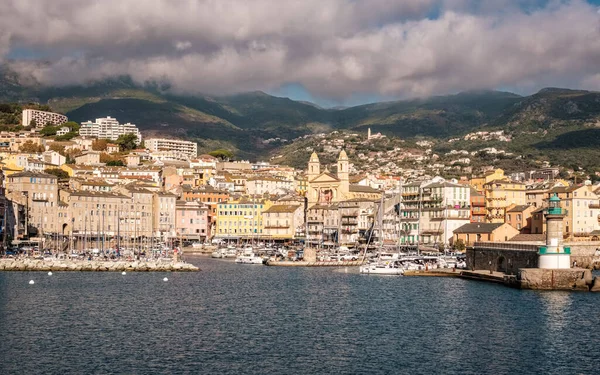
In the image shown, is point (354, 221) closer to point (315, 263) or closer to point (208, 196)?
point (208, 196)

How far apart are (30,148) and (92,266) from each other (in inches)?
3202

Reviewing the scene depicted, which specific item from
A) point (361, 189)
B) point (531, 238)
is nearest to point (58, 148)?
point (361, 189)

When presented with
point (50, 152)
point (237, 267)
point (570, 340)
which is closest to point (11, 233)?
point (237, 267)

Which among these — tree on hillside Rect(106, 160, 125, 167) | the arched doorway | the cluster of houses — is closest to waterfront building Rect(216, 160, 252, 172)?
Answer: the cluster of houses

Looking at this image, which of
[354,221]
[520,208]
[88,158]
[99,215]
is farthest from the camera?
[88,158]

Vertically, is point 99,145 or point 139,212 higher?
point 99,145

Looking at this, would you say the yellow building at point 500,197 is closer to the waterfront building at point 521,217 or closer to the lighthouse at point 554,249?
the waterfront building at point 521,217

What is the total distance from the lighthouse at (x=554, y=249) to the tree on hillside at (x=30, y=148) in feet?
365

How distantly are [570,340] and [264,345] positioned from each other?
13123 mm

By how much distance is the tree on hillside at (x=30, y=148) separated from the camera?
149375mm

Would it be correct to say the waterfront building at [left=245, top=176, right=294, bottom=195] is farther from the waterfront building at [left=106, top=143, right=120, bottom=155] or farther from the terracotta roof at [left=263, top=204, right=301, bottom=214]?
the waterfront building at [left=106, top=143, right=120, bottom=155]

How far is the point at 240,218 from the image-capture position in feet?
392

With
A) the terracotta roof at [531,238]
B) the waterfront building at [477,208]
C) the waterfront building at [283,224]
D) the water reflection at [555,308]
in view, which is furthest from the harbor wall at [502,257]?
the waterfront building at [283,224]

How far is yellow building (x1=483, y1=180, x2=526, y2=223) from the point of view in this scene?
103m
